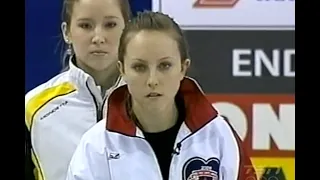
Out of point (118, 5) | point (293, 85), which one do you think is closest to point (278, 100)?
point (293, 85)

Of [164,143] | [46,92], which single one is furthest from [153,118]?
[46,92]

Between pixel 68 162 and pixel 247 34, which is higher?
pixel 247 34

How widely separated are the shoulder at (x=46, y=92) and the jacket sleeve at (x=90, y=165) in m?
0.08

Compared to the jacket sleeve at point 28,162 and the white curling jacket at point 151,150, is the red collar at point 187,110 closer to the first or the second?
the white curling jacket at point 151,150

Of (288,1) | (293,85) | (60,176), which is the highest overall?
(288,1)

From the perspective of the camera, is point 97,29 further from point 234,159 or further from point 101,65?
point 234,159

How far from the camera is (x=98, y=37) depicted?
0.59 meters

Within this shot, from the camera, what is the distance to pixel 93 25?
0.59 metres

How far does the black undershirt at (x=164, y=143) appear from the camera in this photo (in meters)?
0.55

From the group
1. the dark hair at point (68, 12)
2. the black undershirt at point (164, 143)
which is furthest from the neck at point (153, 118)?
the dark hair at point (68, 12)

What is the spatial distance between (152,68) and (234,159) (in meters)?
0.15

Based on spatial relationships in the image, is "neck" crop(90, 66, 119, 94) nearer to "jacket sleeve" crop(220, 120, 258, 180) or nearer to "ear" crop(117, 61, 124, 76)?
"ear" crop(117, 61, 124, 76)
